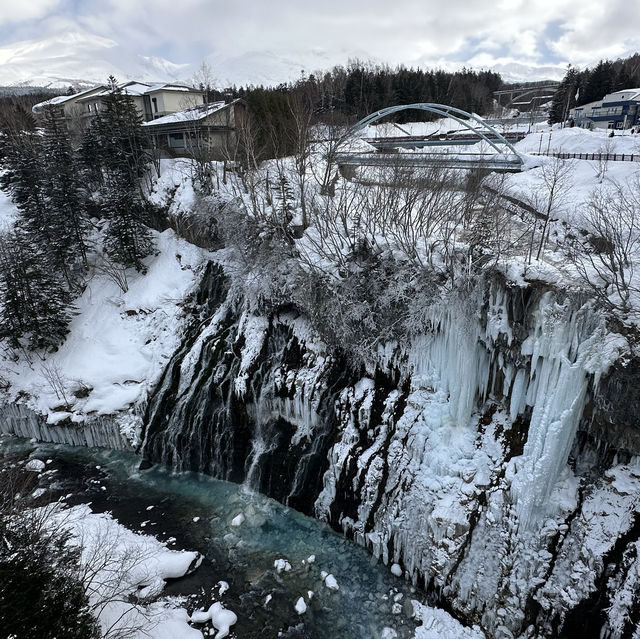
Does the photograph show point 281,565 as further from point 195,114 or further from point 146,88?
point 146,88

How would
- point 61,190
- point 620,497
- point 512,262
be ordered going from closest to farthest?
point 620,497 → point 512,262 → point 61,190

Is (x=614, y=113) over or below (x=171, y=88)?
below

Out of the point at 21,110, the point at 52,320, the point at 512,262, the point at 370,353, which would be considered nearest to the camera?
the point at 512,262

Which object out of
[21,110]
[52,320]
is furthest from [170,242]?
[21,110]

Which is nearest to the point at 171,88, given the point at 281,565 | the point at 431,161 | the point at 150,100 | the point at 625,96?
the point at 150,100

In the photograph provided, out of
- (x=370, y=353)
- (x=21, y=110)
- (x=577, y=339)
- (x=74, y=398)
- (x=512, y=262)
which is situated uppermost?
(x=21, y=110)

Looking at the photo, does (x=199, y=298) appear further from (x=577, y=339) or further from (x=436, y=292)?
(x=577, y=339)
